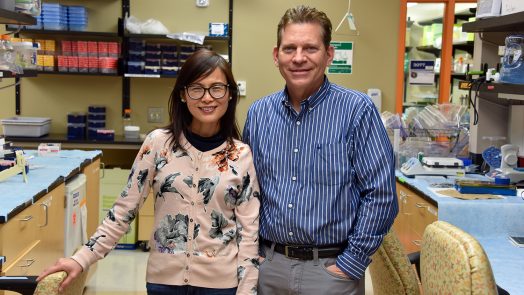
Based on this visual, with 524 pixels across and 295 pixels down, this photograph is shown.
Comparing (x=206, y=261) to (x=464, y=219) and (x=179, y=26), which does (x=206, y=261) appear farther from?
(x=179, y=26)

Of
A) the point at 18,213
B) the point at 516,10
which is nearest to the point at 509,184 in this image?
the point at 516,10

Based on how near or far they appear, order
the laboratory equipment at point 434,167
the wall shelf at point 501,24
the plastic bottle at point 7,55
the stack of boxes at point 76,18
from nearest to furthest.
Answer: the wall shelf at point 501,24 → the plastic bottle at point 7,55 → the laboratory equipment at point 434,167 → the stack of boxes at point 76,18

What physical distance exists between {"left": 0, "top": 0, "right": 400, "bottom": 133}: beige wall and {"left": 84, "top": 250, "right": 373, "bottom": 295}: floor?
123 centimetres

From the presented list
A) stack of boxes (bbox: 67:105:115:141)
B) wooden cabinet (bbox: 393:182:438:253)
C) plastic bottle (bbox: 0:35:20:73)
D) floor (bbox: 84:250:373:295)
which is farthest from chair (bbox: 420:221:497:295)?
stack of boxes (bbox: 67:105:115:141)

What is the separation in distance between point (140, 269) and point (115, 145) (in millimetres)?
1142

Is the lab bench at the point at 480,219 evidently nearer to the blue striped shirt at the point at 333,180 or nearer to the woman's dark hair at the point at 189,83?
the blue striped shirt at the point at 333,180

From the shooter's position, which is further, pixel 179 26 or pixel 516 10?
pixel 179 26

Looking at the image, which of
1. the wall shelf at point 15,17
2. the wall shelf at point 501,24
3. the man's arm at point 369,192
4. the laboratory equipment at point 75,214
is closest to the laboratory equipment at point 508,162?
the wall shelf at point 501,24

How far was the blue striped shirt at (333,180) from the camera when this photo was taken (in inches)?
77.5

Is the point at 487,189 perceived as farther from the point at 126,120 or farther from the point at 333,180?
the point at 126,120

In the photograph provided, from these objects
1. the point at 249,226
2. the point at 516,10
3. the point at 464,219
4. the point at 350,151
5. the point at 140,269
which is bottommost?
the point at 140,269

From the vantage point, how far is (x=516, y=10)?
3.28 metres

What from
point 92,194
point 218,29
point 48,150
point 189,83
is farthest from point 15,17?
point 218,29

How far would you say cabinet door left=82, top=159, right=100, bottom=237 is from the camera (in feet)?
13.6
